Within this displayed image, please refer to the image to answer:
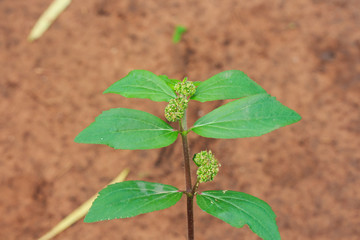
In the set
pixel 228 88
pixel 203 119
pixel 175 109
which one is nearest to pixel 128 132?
pixel 175 109

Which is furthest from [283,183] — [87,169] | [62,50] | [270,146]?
[62,50]

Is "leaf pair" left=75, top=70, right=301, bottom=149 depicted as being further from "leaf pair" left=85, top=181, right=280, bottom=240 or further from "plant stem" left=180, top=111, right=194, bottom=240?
"leaf pair" left=85, top=181, right=280, bottom=240

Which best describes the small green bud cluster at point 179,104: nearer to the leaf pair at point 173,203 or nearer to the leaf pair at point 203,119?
the leaf pair at point 203,119

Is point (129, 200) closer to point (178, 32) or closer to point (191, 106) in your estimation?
point (191, 106)

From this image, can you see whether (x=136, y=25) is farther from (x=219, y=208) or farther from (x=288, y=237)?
(x=219, y=208)

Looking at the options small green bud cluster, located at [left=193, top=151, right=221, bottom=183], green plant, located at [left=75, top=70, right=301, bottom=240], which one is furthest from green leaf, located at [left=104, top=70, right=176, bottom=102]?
small green bud cluster, located at [left=193, top=151, right=221, bottom=183]

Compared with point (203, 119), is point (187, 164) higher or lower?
lower
